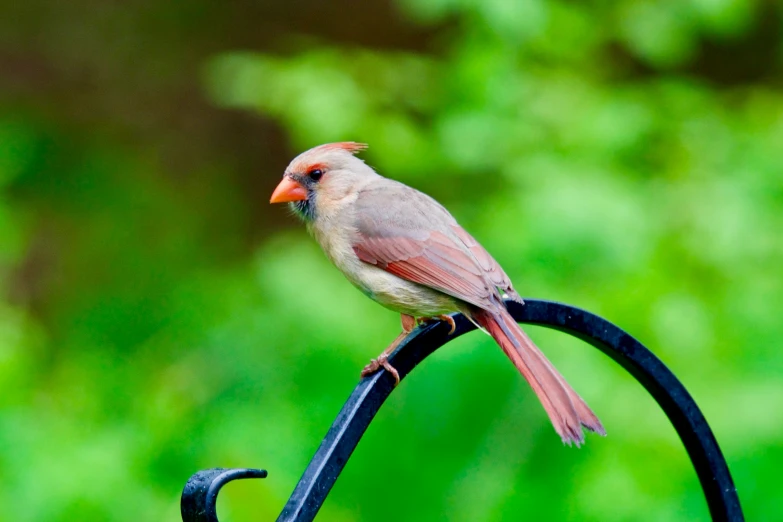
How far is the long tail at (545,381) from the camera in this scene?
66.1 inches

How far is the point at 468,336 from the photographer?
292 cm

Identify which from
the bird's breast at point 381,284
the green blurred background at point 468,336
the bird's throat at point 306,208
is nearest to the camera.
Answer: the bird's breast at point 381,284

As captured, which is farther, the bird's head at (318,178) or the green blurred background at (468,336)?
the green blurred background at (468,336)

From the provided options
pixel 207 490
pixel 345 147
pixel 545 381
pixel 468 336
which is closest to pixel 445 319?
pixel 545 381

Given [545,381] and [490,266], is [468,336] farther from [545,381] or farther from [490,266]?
[545,381]

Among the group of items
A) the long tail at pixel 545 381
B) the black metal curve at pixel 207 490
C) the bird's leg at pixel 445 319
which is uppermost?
the bird's leg at pixel 445 319

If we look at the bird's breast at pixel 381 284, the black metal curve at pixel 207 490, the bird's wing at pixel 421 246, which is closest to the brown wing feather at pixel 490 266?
the bird's wing at pixel 421 246

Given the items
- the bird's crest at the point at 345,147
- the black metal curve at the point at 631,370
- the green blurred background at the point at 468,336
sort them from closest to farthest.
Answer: the black metal curve at the point at 631,370 < the bird's crest at the point at 345,147 < the green blurred background at the point at 468,336

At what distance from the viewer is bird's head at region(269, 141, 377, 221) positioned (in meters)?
2.49

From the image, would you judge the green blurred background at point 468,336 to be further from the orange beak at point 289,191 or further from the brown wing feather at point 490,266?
the orange beak at point 289,191

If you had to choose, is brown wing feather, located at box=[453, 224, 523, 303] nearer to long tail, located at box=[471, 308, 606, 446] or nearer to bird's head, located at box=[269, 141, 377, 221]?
long tail, located at box=[471, 308, 606, 446]

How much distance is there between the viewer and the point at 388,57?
12.8 ft

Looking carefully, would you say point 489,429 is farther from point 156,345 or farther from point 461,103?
point 156,345

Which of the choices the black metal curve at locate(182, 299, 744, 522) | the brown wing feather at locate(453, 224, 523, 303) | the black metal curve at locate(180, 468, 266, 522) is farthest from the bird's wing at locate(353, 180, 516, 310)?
the black metal curve at locate(180, 468, 266, 522)
